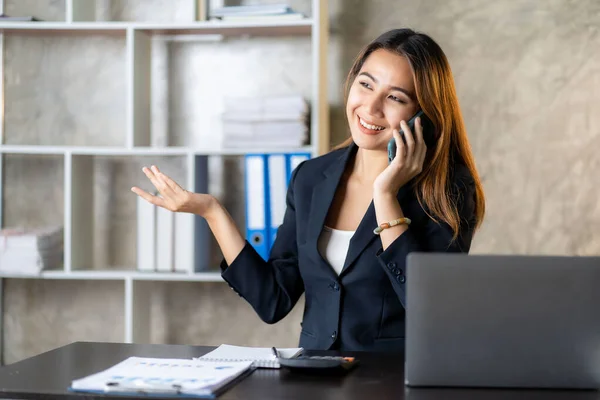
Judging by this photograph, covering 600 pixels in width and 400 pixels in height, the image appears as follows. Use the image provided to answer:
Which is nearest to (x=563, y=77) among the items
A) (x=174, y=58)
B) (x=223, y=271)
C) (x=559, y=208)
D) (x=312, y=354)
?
(x=559, y=208)

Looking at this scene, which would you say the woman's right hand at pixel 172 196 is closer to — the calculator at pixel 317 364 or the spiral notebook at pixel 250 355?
the spiral notebook at pixel 250 355

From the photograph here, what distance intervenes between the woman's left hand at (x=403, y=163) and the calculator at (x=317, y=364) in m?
0.58

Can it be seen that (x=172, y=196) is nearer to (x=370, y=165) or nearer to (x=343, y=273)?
(x=343, y=273)

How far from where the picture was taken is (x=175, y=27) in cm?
292

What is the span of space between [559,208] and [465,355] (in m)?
2.02

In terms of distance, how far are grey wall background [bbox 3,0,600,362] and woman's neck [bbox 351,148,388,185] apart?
3.41 ft

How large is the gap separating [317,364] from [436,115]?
90cm

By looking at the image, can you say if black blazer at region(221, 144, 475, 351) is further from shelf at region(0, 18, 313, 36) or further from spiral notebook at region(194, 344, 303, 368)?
shelf at region(0, 18, 313, 36)

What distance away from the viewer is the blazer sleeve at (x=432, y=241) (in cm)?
180

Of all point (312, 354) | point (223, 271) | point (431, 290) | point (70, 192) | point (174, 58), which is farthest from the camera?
point (174, 58)

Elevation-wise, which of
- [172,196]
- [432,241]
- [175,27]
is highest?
[175,27]

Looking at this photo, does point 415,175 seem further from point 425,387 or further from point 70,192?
point 70,192

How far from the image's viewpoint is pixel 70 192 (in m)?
3.01

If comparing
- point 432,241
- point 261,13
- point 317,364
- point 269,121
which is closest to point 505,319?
point 317,364
